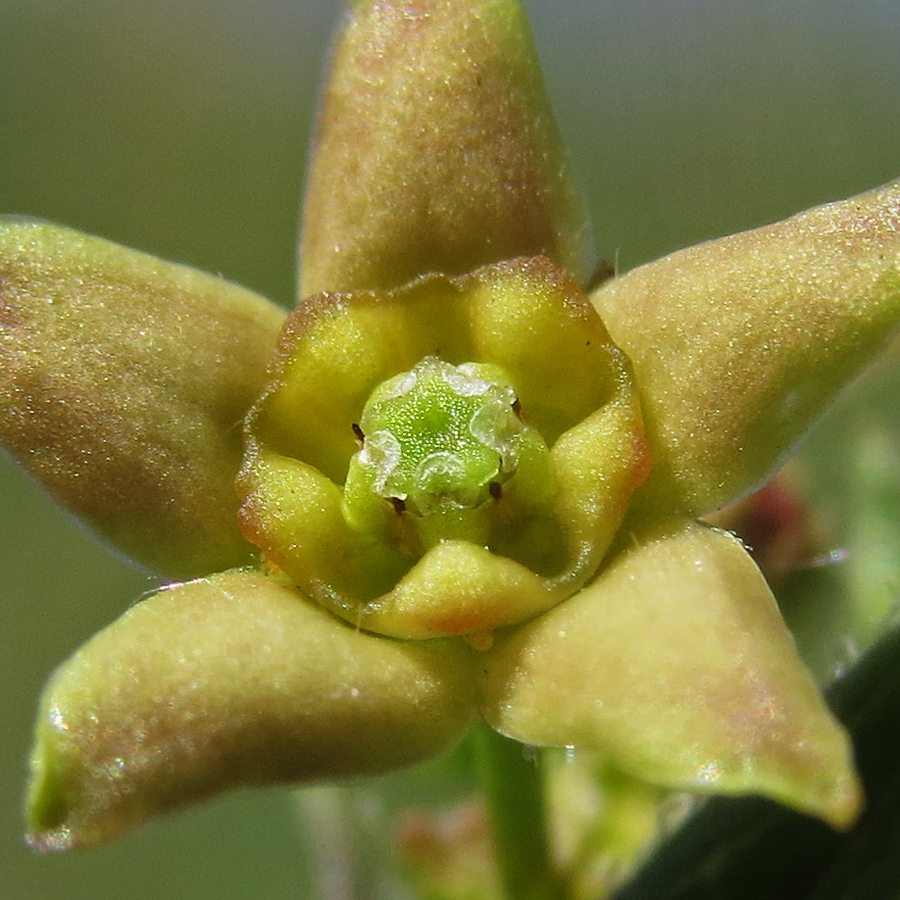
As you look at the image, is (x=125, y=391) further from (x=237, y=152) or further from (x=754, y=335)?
(x=237, y=152)

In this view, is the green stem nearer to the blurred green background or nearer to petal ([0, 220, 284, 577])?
petal ([0, 220, 284, 577])

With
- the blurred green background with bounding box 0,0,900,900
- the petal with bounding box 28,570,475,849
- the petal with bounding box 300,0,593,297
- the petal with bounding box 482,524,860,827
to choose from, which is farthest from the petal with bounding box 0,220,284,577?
the blurred green background with bounding box 0,0,900,900

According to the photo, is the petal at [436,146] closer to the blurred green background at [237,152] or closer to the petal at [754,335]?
the petal at [754,335]

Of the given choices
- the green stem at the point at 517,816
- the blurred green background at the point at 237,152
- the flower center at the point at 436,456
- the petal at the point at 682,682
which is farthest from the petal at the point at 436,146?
the blurred green background at the point at 237,152

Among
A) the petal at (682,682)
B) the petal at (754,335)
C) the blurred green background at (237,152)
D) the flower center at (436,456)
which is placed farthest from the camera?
the blurred green background at (237,152)

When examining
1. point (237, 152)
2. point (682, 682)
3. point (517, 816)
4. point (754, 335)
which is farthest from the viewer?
point (237, 152)

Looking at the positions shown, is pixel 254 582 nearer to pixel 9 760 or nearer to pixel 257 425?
pixel 257 425

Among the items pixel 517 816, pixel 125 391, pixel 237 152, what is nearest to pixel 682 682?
pixel 517 816
